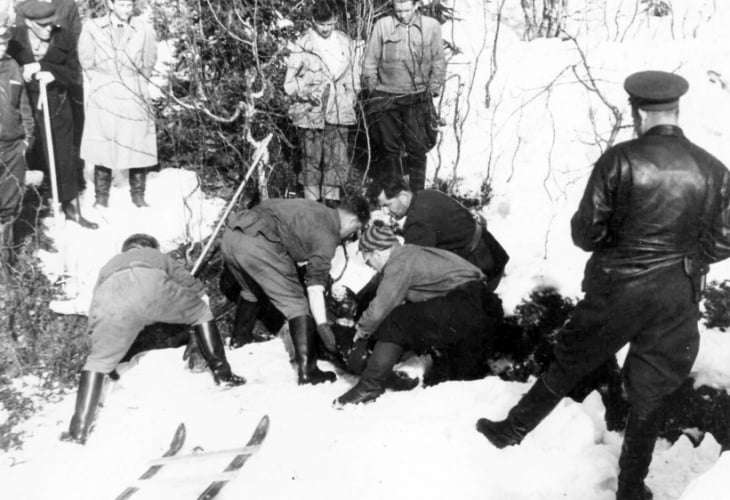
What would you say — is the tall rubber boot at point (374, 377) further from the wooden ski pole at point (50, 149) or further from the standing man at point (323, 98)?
the wooden ski pole at point (50, 149)

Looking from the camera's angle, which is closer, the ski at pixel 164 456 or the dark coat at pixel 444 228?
the ski at pixel 164 456

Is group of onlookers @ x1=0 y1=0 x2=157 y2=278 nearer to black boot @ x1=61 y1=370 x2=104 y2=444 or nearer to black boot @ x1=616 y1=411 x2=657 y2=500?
black boot @ x1=61 y1=370 x2=104 y2=444

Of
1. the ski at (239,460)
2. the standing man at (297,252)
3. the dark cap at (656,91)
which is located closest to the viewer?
the dark cap at (656,91)

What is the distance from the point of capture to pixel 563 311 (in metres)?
5.20

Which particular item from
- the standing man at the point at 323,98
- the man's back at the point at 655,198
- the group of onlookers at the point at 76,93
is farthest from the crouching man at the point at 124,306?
the man's back at the point at 655,198

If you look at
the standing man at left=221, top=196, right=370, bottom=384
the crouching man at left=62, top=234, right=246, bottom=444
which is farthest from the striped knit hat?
the crouching man at left=62, top=234, right=246, bottom=444

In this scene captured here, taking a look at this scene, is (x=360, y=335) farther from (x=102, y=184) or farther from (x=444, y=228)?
(x=102, y=184)

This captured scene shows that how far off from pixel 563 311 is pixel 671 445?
122cm

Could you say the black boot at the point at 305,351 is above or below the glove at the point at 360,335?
below

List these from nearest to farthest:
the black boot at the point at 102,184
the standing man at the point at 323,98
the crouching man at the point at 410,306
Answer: the crouching man at the point at 410,306 → the standing man at the point at 323,98 → the black boot at the point at 102,184

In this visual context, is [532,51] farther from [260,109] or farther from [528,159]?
[260,109]

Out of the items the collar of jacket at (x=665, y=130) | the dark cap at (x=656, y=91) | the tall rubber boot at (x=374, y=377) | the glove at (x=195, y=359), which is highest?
the dark cap at (x=656, y=91)

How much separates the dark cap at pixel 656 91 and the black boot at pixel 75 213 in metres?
4.81

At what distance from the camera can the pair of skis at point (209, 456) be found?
3762 millimetres
